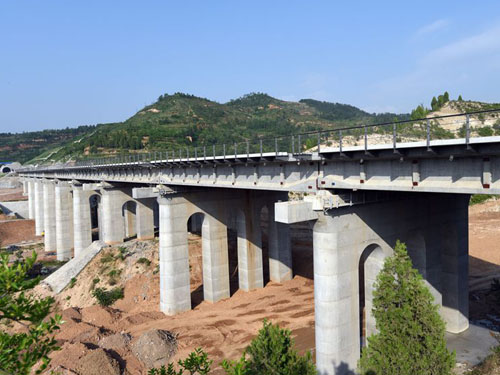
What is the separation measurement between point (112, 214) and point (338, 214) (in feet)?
123

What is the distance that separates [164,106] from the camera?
187375mm

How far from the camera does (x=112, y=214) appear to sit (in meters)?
49.2

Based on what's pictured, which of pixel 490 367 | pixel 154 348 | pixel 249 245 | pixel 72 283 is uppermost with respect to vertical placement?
pixel 249 245

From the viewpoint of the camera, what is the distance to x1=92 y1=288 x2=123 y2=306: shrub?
3691 centimetres

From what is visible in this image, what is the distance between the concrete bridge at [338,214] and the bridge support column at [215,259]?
0.09 m

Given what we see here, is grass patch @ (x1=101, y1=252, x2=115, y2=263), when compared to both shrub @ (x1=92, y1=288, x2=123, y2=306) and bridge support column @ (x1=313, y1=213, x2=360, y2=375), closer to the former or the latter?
shrub @ (x1=92, y1=288, x2=123, y2=306)

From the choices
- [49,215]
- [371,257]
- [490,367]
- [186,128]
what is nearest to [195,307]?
[371,257]

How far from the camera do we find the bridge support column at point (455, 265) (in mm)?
23094

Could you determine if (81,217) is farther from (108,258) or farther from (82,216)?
(108,258)

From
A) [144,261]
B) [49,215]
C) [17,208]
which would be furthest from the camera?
[17,208]

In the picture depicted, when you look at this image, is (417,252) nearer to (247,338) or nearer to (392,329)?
(392,329)

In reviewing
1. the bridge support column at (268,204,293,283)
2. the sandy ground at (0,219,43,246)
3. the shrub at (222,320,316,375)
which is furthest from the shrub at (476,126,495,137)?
the sandy ground at (0,219,43,246)

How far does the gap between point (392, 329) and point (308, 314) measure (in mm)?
15874

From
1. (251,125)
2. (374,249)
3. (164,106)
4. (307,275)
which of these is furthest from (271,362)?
(164,106)
